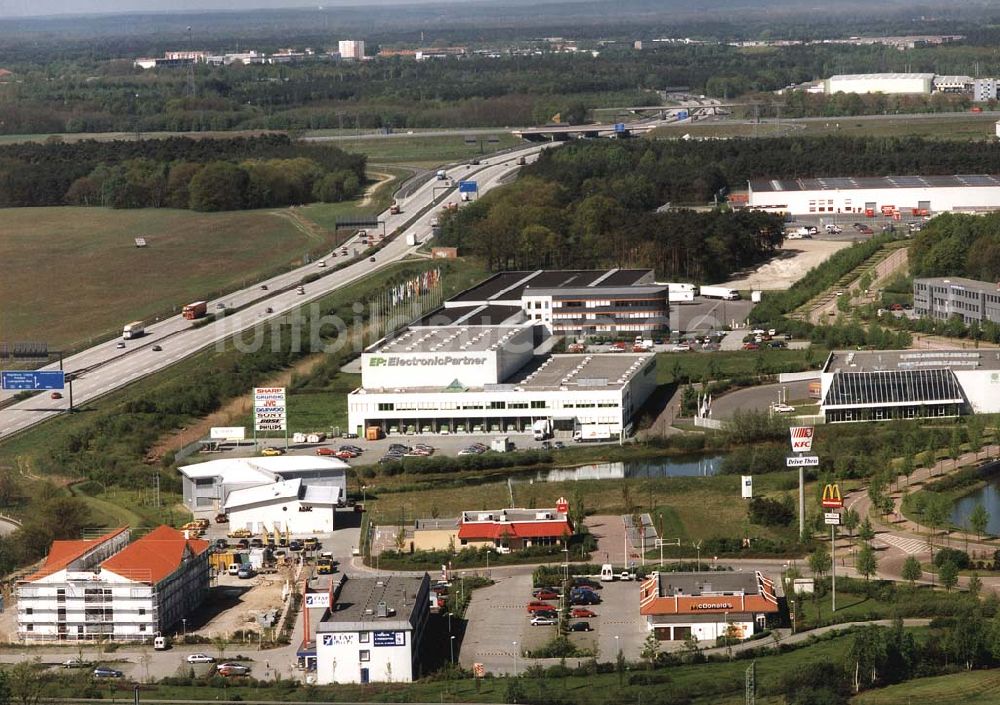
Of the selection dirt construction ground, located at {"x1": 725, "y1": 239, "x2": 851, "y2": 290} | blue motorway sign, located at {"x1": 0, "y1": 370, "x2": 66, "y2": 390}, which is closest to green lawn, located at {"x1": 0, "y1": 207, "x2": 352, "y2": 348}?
blue motorway sign, located at {"x1": 0, "y1": 370, "x2": 66, "y2": 390}

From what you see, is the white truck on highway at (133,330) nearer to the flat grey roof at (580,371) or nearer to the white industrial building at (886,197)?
the flat grey roof at (580,371)

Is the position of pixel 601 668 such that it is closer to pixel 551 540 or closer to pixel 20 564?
pixel 551 540

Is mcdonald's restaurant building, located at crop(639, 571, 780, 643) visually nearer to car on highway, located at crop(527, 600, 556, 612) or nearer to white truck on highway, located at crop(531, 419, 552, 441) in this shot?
car on highway, located at crop(527, 600, 556, 612)

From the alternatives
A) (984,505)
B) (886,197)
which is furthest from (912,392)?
(886,197)

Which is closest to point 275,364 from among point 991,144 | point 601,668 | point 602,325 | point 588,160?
point 602,325

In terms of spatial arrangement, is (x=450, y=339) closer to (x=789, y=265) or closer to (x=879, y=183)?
(x=789, y=265)

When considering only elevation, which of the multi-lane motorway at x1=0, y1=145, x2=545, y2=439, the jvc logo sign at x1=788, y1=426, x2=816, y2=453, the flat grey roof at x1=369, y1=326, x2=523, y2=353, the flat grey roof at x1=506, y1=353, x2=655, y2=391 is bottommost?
the multi-lane motorway at x1=0, y1=145, x2=545, y2=439
